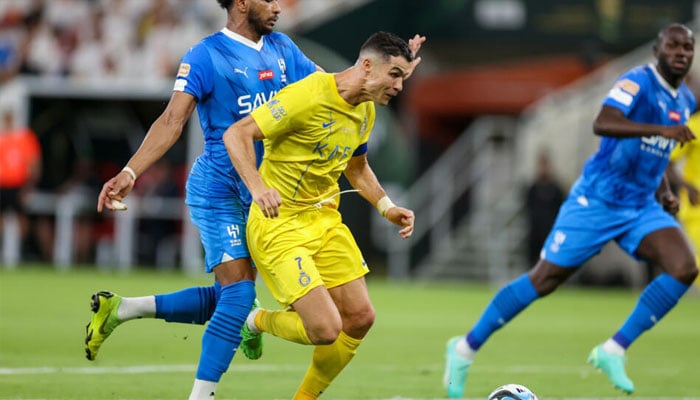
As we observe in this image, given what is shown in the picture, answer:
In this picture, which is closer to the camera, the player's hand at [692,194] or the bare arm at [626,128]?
the bare arm at [626,128]

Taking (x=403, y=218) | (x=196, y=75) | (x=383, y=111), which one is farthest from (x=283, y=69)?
(x=383, y=111)

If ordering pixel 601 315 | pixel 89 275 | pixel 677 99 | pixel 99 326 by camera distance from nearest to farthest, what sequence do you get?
pixel 99 326 → pixel 677 99 → pixel 601 315 → pixel 89 275

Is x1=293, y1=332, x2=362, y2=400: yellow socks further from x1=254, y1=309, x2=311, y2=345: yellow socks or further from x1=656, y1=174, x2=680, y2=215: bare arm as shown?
x1=656, y1=174, x2=680, y2=215: bare arm

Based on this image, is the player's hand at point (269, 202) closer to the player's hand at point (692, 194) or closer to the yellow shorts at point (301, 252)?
the yellow shorts at point (301, 252)

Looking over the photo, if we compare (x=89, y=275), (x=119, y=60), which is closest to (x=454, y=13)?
(x=119, y=60)

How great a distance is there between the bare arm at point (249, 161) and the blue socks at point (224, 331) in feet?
2.40

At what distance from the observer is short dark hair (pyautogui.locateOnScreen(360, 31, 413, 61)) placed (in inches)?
280

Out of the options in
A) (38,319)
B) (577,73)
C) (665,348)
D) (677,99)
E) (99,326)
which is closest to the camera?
(99,326)

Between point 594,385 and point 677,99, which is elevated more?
point 677,99

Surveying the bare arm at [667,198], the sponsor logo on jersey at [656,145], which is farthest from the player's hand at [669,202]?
the sponsor logo on jersey at [656,145]

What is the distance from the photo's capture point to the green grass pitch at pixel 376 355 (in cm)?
893

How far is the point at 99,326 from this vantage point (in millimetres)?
8273

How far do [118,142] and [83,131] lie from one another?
768mm

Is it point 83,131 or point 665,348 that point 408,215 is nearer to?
point 665,348
